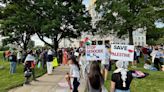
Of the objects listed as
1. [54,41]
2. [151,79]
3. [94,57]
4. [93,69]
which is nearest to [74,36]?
[54,41]

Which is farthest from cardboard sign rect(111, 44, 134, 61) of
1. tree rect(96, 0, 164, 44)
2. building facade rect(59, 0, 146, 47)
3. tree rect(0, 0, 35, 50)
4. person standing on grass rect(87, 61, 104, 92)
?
tree rect(0, 0, 35, 50)

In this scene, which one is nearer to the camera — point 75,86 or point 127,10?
point 75,86

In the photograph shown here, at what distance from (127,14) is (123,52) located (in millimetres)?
37055

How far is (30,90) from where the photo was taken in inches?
647

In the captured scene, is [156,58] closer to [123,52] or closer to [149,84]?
[149,84]

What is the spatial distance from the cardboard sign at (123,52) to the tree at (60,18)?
41.7 meters

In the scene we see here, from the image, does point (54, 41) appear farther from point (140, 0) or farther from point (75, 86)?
point (75, 86)

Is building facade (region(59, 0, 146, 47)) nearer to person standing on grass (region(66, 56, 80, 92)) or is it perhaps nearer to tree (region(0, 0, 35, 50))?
tree (region(0, 0, 35, 50))

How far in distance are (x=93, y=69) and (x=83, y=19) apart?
48293 mm

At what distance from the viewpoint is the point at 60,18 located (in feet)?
176

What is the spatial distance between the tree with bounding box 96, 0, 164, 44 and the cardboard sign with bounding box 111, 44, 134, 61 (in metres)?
33.7

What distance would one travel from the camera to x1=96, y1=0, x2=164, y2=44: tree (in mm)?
43500

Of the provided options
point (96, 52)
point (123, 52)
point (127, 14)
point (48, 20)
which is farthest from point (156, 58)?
point (48, 20)

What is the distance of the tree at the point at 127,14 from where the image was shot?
4350 centimetres
